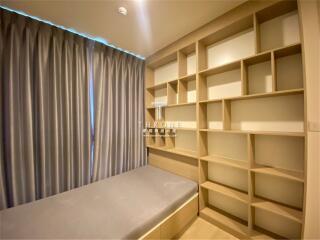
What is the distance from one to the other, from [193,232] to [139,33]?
102 inches

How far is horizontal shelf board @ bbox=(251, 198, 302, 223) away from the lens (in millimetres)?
1136

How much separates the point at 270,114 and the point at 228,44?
3.26 feet

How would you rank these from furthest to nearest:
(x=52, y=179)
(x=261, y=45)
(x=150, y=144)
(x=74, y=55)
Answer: (x=150, y=144), (x=74, y=55), (x=52, y=179), (x=261, y=45)

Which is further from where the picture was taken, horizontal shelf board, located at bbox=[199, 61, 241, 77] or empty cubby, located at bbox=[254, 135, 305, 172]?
horizontal shelf board, located at bbox=[199, 61, 241, 77]

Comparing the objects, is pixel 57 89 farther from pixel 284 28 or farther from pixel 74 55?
pixel 284 28

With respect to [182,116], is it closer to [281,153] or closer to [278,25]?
[281,153]

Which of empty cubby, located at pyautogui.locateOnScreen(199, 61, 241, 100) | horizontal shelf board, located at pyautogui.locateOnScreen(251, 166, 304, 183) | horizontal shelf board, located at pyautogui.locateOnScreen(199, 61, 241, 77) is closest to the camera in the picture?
horizontal shelf board, located at pyautogui.locateOnScreen(251, 166, 304, 183)

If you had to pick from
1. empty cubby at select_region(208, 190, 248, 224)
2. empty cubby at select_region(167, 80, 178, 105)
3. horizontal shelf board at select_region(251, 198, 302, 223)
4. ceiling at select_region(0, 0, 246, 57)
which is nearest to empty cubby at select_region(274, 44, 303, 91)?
ceiling at select_region(0, 0, 246, 57)

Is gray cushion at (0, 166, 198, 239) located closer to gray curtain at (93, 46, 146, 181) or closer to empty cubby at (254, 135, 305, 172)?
gray curtain at (93, 46, 146, 181)

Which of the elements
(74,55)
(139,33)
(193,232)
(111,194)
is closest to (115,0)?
(139,33)

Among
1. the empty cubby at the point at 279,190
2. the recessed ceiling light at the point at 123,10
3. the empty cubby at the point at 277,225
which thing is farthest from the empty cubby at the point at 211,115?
the recessed ceiling light at the point at 123,10

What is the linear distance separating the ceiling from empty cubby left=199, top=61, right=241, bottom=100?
611 mm

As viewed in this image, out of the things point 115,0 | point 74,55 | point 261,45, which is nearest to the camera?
point 115,0

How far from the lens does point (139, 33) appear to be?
187 centimetres
